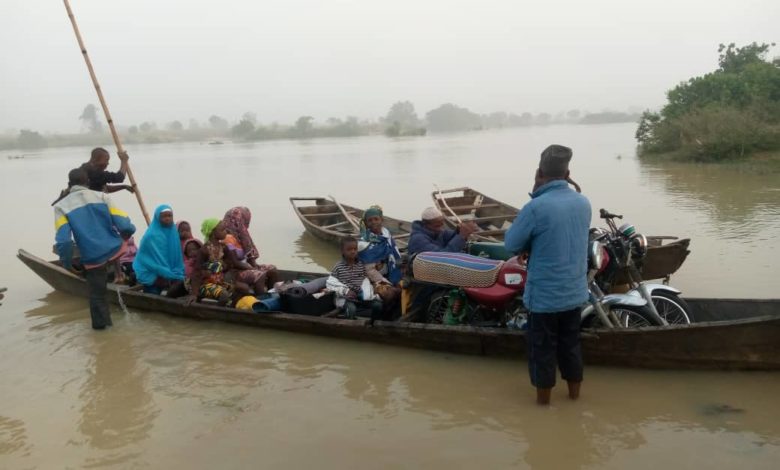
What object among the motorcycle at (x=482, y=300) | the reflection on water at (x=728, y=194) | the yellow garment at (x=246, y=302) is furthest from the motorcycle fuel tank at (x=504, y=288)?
the reflection on water at (x=728, y=194)

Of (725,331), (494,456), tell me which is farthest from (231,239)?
(725,331)

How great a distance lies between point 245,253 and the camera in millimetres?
6285

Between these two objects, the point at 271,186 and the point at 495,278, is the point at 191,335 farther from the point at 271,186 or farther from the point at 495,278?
the point at 271,186

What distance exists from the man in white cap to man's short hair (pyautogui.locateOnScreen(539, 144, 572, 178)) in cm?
123

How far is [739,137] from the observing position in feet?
53.2

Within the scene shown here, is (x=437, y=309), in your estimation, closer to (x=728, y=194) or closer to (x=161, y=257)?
(x=161, y=257)

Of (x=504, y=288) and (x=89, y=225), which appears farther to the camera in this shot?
(x=89, y=225)

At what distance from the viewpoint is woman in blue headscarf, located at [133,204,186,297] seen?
18.5ft


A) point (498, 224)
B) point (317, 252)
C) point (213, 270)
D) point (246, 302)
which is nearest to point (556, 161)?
point (246, 302)

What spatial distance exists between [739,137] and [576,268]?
15709 millimetres

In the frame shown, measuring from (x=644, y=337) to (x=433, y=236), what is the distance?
165 cm

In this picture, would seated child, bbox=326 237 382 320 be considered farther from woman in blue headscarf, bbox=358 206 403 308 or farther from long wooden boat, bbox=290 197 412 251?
long wooden boat, bbox=290 197 412 251

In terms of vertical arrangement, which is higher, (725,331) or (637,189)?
(725,331)

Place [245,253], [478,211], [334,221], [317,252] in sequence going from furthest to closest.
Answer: [334,221], [478,211], [317,252], [245,253]
